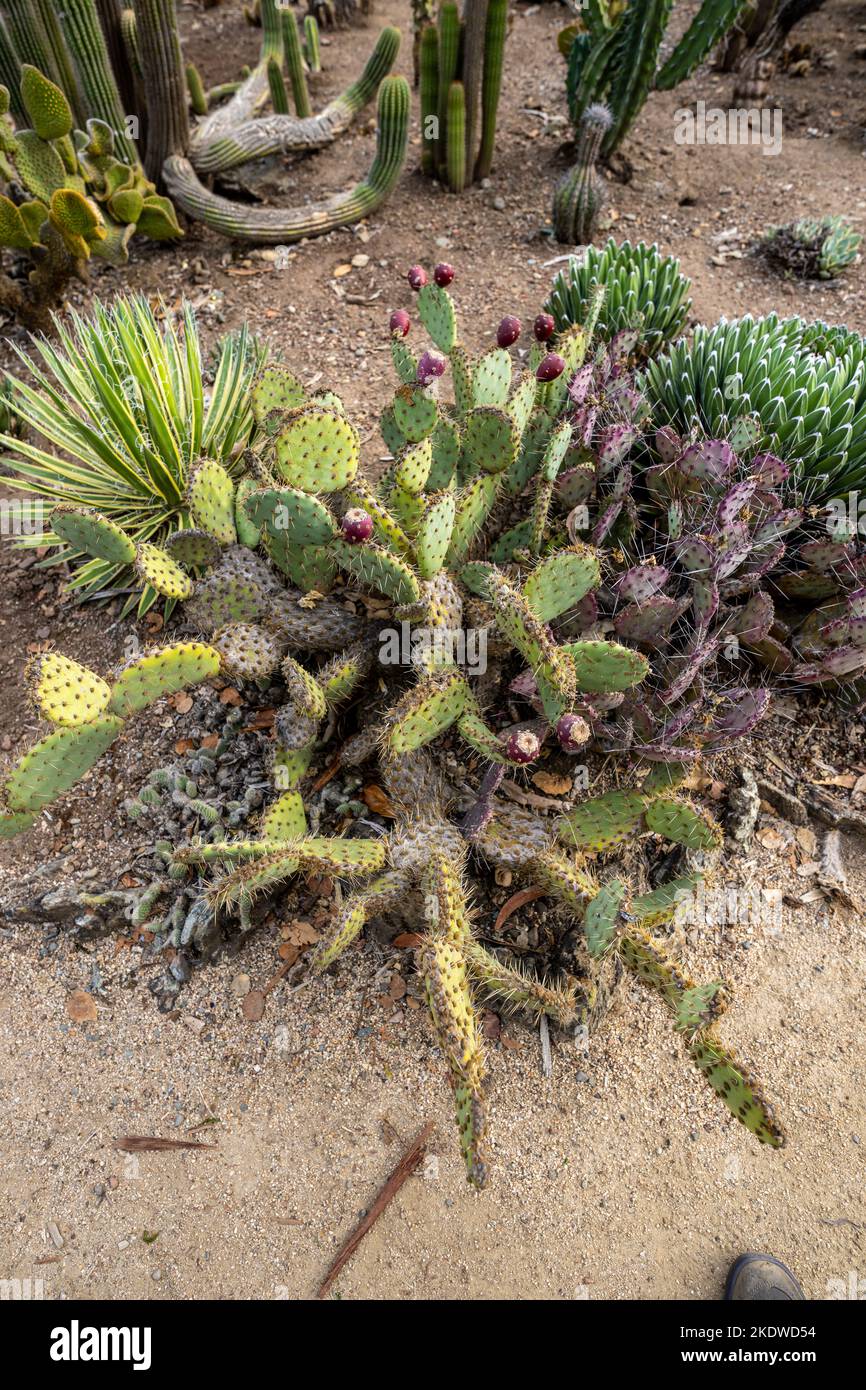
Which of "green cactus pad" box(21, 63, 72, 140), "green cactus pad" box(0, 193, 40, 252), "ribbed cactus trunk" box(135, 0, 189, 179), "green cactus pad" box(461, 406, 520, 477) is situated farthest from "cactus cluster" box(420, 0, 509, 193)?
"green cactus pad" box(461, 406, 520, 477)

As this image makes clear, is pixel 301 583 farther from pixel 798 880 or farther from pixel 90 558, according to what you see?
pixel 798 880

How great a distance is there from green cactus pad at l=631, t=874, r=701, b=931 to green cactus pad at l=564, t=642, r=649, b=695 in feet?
1.77

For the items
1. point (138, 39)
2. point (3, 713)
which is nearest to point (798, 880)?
point (3, 713)

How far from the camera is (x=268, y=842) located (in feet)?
6.82

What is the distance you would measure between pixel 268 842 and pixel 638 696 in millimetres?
1205

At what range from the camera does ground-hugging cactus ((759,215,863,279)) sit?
446cm

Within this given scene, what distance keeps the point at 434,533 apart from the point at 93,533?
0.98 metres

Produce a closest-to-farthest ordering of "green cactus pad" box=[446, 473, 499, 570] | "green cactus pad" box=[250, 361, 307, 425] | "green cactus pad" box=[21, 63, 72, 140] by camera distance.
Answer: "green cactus pad" box=[446, 473, 499, 570] → "green cactus pad" box=[250, 361, 307, 425] → "green cactus pad" box=[21, 63, 72, 140]

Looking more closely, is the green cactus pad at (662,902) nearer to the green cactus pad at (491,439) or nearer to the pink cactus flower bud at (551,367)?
the green cactus pad at (491,439)

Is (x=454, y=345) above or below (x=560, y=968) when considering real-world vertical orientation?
above

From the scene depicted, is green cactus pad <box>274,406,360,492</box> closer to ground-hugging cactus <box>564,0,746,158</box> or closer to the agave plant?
the agave plant

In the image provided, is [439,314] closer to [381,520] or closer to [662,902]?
[381,520]

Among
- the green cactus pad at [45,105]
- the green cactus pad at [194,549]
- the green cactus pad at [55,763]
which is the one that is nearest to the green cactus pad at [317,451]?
the green cactus pad at [194,549]

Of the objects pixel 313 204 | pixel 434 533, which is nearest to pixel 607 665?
pixel 434 533
